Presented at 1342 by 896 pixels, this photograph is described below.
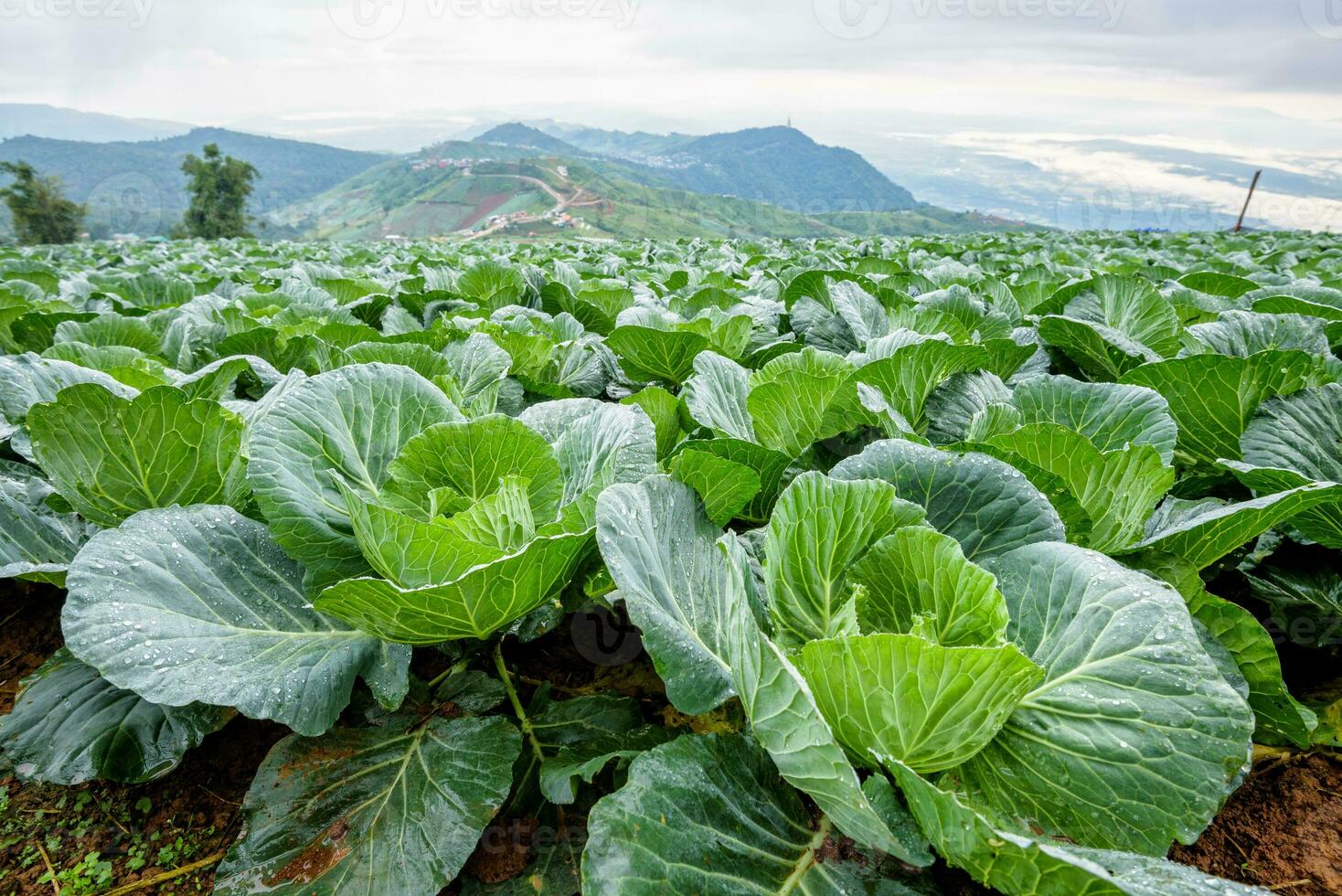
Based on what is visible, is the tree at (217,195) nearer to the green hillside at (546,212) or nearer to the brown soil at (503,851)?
the green hillside at (546,212)

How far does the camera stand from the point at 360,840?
1.45 meters

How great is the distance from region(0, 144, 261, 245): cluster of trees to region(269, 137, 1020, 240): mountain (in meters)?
23.1

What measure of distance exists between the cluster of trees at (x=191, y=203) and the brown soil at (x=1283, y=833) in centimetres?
6238

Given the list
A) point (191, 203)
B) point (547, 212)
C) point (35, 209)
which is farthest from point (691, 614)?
point (547, 212)

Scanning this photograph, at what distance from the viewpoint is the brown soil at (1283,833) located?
1.49 metres

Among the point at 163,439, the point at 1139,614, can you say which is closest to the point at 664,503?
the point at 1139,614

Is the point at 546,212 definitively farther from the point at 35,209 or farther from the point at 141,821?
the point at 141,821

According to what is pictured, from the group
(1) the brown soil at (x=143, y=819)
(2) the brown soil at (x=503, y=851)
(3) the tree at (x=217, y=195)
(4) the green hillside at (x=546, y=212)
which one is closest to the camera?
(2) the brown soil at (x=503, y=851)

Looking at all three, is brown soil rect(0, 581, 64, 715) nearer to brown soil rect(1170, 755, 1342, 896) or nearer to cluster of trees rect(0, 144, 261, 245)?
brown soil rect(1170, 755, 1342, 896)

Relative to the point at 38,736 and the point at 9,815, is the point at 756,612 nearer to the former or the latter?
the point at 38,736

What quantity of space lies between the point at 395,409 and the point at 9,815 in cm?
137

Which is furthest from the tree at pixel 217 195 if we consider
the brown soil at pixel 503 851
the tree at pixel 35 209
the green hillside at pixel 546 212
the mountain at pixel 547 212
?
the brown soil at pixel 503 851

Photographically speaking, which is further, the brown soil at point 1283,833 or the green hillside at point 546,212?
the green hillside at point 546,212

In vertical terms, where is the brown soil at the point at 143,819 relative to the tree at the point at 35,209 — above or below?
above
